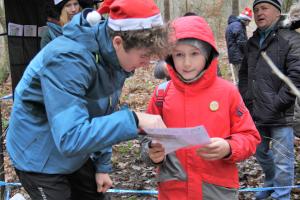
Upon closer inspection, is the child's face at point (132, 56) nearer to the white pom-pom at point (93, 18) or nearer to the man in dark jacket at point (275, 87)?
the white pom-pom at point (93, 18)

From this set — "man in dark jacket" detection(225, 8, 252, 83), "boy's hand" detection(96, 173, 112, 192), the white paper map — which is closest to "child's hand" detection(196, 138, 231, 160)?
the white paper map

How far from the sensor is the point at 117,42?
190 cm

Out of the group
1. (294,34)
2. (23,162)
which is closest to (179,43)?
(23,162)

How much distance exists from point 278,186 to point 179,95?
2147 millimetres

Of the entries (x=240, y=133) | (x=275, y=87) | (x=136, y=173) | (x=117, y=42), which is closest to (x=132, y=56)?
(x=117, y=42)

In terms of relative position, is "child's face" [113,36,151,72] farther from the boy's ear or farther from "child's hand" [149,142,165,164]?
"child's hand" [149,142,165,164]

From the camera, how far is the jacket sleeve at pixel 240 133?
7.66 feet

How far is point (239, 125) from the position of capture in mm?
2432

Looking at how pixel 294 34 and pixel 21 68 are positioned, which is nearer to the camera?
pixel 294 34

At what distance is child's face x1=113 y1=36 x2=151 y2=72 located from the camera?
1.89 m

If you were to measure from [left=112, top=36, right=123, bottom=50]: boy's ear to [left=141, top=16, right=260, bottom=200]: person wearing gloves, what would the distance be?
1.85 ft

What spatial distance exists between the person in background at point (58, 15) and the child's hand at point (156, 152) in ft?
8.11

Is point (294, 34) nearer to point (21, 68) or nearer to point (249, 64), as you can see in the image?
point (249, 64)

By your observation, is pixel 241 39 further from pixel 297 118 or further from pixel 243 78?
pixel 297 118
